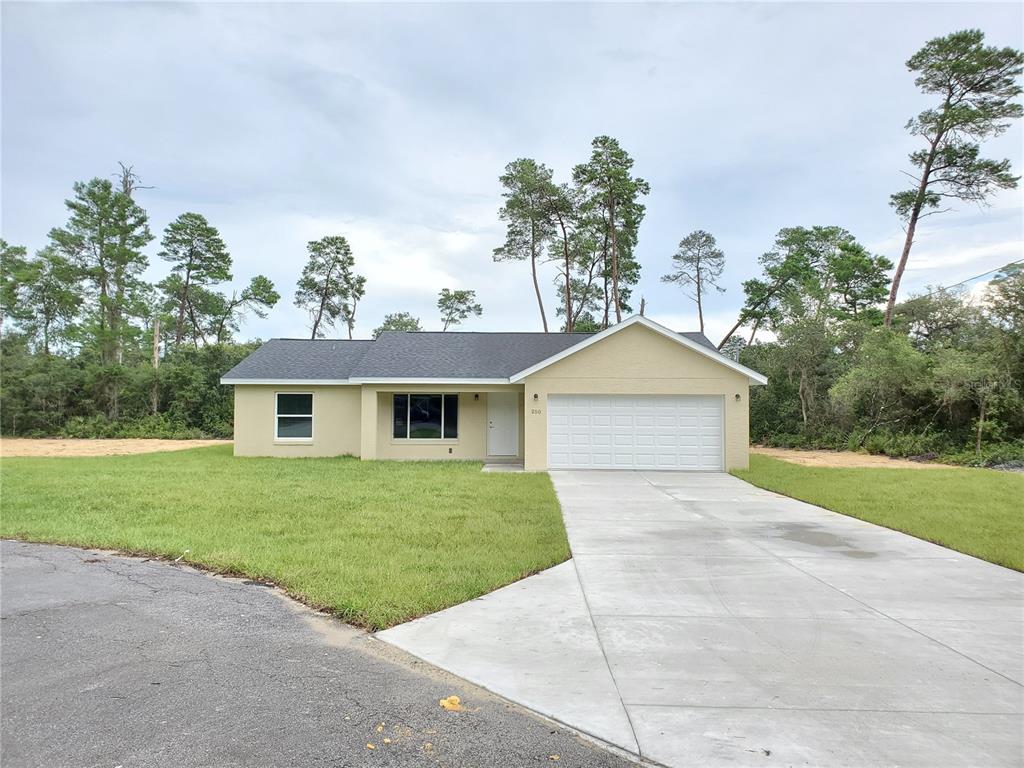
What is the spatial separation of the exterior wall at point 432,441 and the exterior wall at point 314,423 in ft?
3.54

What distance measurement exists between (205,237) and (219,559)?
35165 millimetres

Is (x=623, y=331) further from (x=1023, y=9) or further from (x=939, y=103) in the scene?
(x=939, y=103)

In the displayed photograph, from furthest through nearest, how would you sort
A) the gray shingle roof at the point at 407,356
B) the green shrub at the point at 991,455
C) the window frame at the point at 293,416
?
the window frame at the point at 293,416 < the gray shingle roof at the point at 407,356 < the green shrub at the point at 991,455

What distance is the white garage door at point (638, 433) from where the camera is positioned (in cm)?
1509

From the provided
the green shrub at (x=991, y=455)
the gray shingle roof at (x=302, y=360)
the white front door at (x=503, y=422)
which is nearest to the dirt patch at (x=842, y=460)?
the green shrub at (x=991, y=455)

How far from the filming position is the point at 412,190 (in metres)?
19.9

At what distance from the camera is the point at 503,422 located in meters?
17.9

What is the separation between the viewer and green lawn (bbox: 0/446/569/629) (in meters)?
5.30

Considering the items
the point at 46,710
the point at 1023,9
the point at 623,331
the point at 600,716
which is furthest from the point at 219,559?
the point at 1023,9

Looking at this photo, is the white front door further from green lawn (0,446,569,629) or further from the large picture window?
green lawn (0,446,569,629)

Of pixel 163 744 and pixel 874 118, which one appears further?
pixel 874 118

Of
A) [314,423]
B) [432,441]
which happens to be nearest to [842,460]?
[432,441]

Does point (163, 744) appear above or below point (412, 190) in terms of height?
below

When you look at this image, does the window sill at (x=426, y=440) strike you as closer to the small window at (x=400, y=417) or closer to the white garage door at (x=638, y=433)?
the small window at (x=400, y=417)
